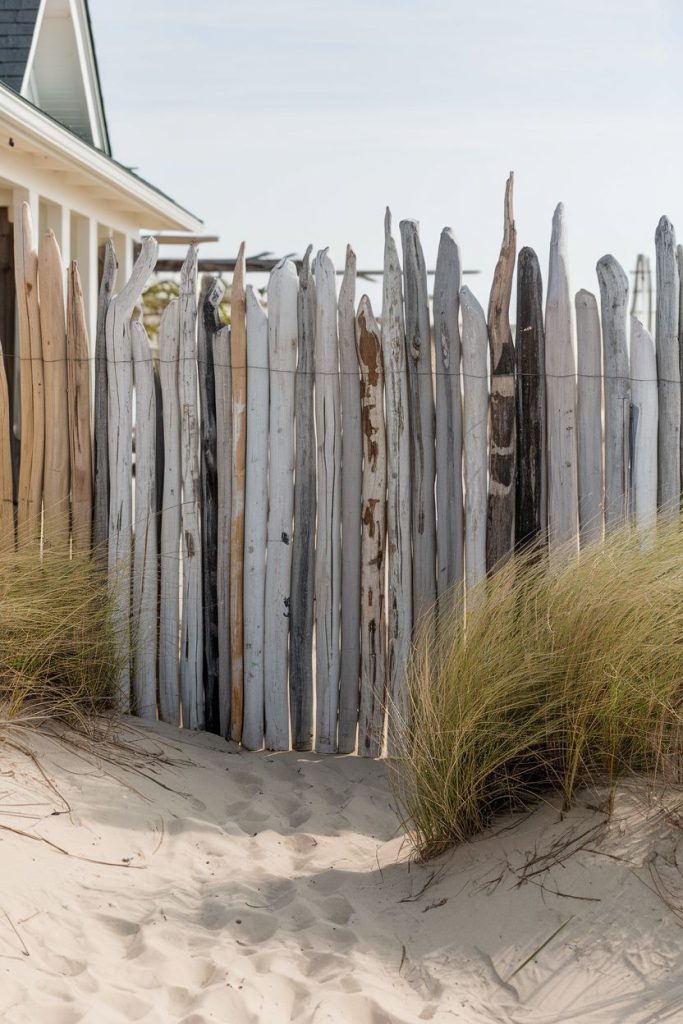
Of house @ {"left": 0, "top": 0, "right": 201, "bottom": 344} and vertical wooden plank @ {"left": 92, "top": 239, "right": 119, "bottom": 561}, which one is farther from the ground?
house @ {"left": 0, "top": 0, "right": 201, "bottom": 344}

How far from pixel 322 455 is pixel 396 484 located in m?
0.36

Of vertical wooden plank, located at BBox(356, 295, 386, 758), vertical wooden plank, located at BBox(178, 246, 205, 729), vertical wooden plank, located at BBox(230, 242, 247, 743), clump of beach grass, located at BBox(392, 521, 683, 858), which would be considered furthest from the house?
clump of beach grass, located at BBox(392, 521, 683, 858)

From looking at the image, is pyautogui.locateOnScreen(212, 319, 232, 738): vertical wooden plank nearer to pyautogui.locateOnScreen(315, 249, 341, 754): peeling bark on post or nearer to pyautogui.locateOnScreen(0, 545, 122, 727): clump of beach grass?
pyautogui.locateOnScreen(315, 249, 341, 754): peeling bark on post

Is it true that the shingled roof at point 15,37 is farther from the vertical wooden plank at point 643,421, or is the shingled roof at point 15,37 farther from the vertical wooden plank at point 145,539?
the vertical wooden plank at point 643,421

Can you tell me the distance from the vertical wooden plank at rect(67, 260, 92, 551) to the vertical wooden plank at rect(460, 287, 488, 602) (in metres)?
1.72

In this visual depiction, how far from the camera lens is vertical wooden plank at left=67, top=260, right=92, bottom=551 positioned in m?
5.03

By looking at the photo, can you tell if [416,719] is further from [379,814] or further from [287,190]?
[287,190]

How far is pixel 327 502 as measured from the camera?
4.86m

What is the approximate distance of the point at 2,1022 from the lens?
2.63 metres

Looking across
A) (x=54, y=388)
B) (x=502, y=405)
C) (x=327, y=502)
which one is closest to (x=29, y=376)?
(x=54, y=388)

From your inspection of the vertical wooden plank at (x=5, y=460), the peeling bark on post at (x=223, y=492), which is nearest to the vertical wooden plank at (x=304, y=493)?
the peeling bark on post at (x=223, y=492)

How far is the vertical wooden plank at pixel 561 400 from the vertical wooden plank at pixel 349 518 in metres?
0.84

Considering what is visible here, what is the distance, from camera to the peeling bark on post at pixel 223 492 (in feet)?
16.1

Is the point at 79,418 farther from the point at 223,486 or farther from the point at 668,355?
the point at 668,355
